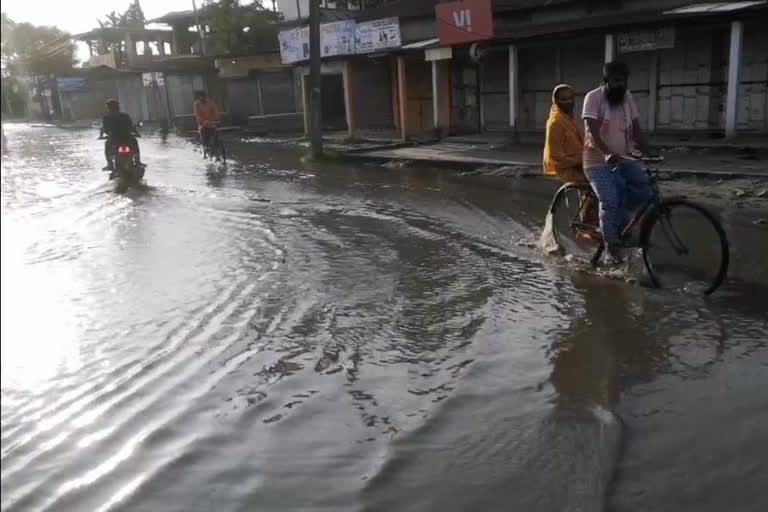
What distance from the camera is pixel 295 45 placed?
24844 mm

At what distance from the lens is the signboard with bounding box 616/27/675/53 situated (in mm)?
14820

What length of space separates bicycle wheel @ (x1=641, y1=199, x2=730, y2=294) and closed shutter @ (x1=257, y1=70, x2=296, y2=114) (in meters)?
28.2

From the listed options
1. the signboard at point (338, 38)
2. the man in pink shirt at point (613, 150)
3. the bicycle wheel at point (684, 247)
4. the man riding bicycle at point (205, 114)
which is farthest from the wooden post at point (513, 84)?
the bicycle wheel at point (684, 247)

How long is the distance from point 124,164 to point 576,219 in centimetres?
1045

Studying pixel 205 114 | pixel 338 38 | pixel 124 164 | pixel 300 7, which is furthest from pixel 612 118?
pixel 300 7

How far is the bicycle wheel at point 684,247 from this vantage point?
5.43m

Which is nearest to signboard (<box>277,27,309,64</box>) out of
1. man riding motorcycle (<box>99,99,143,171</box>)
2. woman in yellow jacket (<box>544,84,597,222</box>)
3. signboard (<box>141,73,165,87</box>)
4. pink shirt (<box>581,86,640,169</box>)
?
man riding motorcycle (<box>99,99,143,171</box>)

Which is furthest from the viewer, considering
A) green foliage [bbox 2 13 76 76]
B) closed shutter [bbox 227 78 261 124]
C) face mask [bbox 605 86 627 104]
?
closed shutter [bbox 227 78 261 124]

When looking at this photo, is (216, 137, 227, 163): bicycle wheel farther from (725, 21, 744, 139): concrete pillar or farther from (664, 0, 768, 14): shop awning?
(725, 21, 744, 139): concrete pillar

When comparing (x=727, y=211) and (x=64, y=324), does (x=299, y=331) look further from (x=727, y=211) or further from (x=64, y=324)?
(x=727, y=211)

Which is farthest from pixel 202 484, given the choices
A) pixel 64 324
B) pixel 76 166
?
pixel 76 166

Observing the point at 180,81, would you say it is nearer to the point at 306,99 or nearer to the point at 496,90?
the point at 306,99

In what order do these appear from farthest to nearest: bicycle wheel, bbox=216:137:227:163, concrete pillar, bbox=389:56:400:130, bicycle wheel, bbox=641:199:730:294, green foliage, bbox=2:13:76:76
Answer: concrete pillar, bbox=389:56:400:130, bicycle wheel, bbox=216:137:227:163, bicycle wheel, bbox=641:199:730:294, green foliage, bbox=2:13:76:76

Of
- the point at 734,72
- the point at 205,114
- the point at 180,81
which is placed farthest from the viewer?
the point at 180,81
